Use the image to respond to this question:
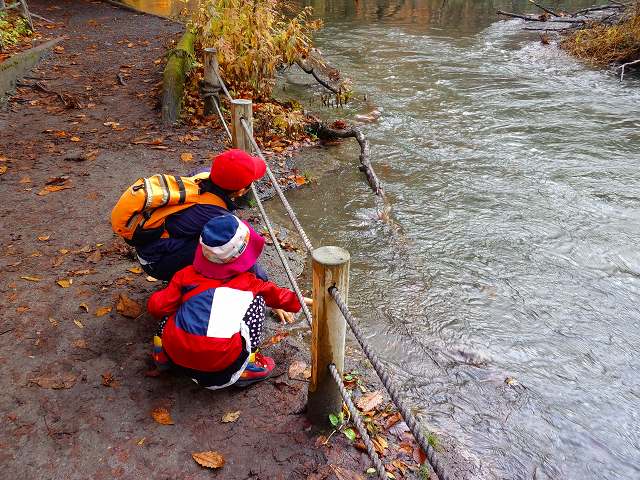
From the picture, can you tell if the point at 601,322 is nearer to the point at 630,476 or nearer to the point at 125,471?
the point at 630,476

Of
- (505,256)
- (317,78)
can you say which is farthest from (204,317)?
(317,78)

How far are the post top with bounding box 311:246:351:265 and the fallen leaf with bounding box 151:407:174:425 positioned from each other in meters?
1.44

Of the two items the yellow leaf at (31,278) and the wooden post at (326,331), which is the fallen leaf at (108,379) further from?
the yellow leaf at (31,278)

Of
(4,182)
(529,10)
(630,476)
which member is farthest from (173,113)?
(529,10)

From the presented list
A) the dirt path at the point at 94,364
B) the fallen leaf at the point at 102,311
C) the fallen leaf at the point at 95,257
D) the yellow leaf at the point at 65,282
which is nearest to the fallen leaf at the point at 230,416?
the dirt path at the point at 94,364

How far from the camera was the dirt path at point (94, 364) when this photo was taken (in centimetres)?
285

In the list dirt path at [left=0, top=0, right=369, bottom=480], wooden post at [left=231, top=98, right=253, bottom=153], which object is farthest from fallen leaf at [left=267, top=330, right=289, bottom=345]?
wooden post at [left=231, top=98, right=253, bottom=153]

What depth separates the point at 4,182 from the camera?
594 cm

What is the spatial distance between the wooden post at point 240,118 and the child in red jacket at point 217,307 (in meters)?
2.53

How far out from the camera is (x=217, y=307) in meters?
2.96

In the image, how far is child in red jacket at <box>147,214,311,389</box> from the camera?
293 cm

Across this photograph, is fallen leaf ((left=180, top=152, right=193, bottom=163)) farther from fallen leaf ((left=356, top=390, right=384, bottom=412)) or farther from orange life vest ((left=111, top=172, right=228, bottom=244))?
fallen leaf ((left=356, top=390, right=384, bottom=412))

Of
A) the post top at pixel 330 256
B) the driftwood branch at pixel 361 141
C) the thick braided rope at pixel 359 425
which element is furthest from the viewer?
the driftwood branch at pixel 361 141

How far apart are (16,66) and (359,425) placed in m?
9.36
